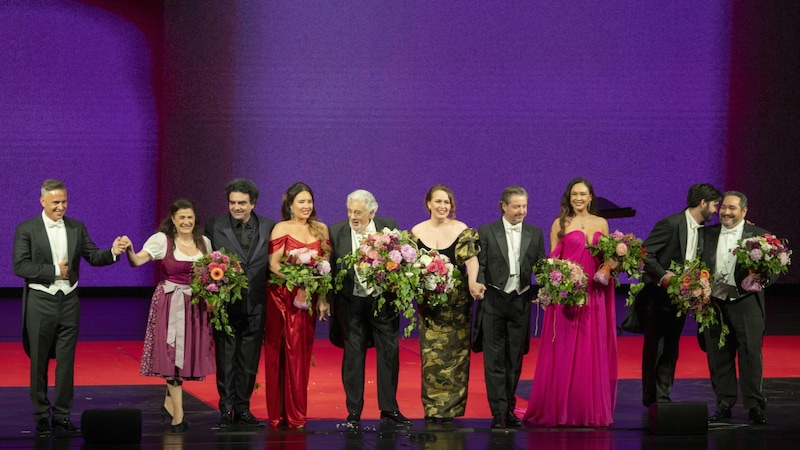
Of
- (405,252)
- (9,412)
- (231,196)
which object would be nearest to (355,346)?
(405,252)

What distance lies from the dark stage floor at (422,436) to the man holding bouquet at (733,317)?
0.19m

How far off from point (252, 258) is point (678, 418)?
287 centimetres

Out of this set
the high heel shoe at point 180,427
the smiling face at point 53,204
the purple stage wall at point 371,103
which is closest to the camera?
the smiling face at point 53,204

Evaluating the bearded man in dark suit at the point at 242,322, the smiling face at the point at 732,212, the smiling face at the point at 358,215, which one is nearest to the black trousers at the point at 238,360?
the bearded man in dark suit at the point at 242,322

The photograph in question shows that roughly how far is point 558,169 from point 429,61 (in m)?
2.29

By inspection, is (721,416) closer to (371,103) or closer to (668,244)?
(668,244)

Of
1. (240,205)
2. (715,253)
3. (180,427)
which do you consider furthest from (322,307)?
(715,253)

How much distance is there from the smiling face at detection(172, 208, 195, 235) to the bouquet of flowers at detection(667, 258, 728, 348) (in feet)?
10.2

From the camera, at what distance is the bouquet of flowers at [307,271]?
6.95 meters

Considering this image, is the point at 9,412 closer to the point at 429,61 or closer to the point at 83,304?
the point at 83,304

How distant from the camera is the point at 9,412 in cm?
754

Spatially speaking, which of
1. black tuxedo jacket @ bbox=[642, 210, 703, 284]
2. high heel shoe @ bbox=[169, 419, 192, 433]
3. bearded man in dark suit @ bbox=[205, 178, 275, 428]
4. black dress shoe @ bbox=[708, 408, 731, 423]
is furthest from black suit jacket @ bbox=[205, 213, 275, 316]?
black dress shoe @ bbox=[708, 408, 731, 423]

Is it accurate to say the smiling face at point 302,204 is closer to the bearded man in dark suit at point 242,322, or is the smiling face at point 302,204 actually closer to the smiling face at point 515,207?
the bearded man in dark suit at point 242,322

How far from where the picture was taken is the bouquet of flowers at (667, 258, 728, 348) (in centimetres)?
723
